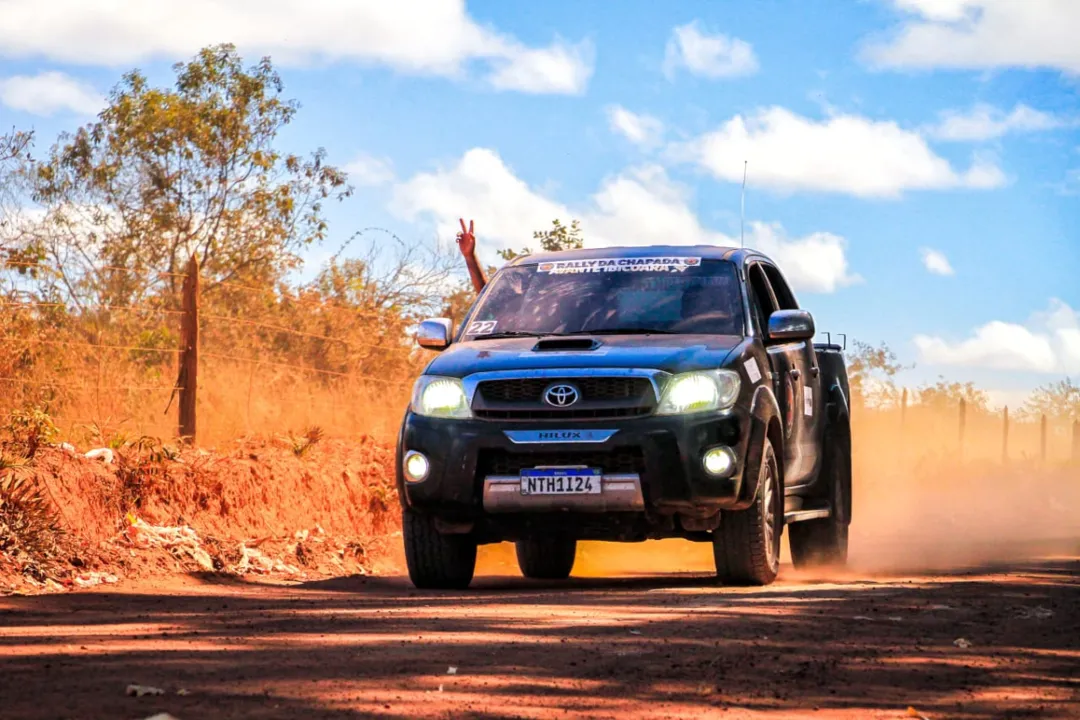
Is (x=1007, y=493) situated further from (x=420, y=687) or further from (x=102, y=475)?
(x=420, y=687)

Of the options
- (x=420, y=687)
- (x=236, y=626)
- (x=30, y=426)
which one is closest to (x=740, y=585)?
(x=236, y=626)

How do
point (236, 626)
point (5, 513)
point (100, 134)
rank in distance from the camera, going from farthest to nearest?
point (100, 134)
point (5, 513)
point (236, 626)

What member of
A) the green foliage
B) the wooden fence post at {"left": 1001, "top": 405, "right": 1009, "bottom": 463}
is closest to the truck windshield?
the green foliage

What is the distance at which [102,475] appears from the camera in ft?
38.4

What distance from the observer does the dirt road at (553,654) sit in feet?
16.8

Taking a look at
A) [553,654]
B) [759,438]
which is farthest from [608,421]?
[553,654]

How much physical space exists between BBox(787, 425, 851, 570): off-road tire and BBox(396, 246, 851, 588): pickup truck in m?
1.52

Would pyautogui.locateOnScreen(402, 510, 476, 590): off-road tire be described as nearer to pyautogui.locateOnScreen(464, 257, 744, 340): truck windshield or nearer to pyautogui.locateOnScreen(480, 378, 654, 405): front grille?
pyautogui.locateOnScreen(480, 378, 654, 405): front grille

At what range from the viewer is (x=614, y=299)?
32.9 feet

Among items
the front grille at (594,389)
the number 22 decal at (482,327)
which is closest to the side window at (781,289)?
the number 22 decal at (482,327)

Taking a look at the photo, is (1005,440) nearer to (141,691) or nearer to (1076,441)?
(1076,441)

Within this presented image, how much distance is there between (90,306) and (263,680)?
418 inches

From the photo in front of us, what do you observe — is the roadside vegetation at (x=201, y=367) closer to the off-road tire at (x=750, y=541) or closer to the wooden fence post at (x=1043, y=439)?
the off-road tire at (x=750, y=541)

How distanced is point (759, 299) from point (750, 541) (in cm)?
201
